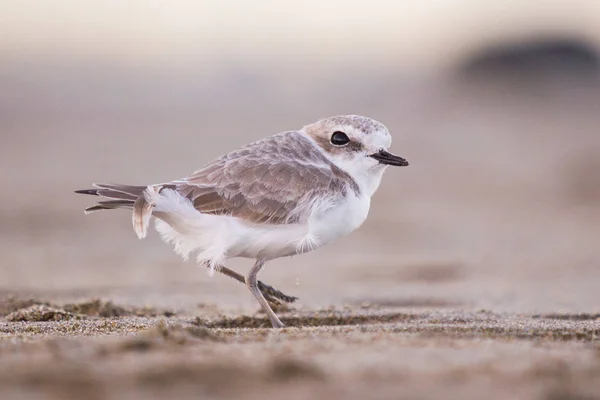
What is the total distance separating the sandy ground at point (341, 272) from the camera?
259 centimetres

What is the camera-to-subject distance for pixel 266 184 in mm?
4508

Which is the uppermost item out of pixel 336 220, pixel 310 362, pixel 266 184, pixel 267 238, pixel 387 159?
pixel 387 159

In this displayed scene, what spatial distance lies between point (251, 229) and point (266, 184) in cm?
25

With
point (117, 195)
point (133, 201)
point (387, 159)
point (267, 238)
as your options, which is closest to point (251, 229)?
point (267, 238)

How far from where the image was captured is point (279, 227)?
4.48 meters

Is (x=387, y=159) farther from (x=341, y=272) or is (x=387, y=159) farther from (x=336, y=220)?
(x=341, y=272)

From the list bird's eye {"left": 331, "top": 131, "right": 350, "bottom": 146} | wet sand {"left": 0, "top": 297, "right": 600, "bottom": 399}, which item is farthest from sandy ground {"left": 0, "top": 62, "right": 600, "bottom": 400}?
bird's eye {"left": 331, "top": 131, "right": 350, "bottom": 146}

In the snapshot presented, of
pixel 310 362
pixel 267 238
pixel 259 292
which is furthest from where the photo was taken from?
pixel 259 292

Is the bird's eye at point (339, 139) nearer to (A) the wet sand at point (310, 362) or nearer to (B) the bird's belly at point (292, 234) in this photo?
(B) the bird's belly at point (292, 234)

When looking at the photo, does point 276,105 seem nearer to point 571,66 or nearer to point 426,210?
point 571,66

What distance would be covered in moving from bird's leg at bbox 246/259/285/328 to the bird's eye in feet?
2.64

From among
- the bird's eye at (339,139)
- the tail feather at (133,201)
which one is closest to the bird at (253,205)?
the tail feather at (133,201)

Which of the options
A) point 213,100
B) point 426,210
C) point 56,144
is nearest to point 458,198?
point 426,210

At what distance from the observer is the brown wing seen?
4461mm
